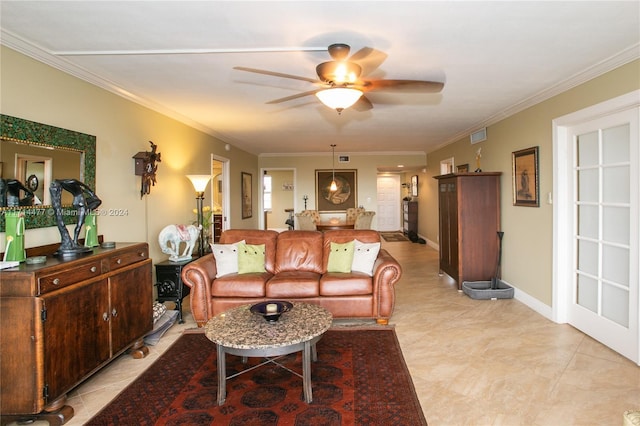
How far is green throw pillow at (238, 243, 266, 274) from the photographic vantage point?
13.2ft

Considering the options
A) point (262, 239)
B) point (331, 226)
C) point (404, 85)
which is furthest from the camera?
point (331, 226)

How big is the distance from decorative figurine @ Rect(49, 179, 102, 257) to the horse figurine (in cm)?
125

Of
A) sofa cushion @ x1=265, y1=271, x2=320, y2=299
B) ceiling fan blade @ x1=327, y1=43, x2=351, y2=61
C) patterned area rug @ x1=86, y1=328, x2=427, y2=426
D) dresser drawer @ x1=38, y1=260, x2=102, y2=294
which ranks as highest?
ceiling fan blade @ x1=327, y1=43, x2=351, y2=61

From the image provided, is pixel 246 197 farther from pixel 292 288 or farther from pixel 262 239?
pixel 292 288

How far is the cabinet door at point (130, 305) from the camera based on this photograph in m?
2.77

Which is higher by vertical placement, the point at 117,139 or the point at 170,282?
the point at 117,139

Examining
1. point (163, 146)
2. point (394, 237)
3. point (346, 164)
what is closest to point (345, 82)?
point (163, 146)

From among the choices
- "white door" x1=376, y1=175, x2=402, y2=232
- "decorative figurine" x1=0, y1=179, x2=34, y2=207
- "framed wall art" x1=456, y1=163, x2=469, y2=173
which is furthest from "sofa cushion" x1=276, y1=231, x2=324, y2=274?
"white door" x1=376, y1=175, x2=402, y2=232

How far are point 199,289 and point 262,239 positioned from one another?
1.00 metres

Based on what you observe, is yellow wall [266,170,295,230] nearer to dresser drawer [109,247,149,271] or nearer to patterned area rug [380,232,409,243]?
patterned area rug [380,232,409,243]

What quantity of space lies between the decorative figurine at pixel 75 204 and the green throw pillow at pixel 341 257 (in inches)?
91.7

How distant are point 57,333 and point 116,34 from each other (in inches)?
76.1

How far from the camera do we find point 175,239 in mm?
4109

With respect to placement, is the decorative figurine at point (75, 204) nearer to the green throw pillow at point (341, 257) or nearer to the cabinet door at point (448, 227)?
the green throw pillow at point (341, 257)
